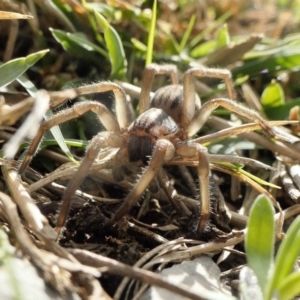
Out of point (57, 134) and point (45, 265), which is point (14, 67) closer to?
point (57, 134)

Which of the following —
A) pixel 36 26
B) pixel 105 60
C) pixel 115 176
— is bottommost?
pixel 115 176

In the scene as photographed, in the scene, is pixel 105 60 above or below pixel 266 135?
above

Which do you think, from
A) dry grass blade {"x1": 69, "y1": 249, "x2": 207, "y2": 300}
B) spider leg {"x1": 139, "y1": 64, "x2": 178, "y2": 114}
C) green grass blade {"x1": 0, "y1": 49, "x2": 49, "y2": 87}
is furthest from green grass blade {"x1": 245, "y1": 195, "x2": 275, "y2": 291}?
spider leg {"x1": 139, "y1": 64, "x2": 178, "y2": 114}

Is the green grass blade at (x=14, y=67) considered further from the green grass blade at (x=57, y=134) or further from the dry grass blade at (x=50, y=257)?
the dry grass blade at (x=50, y=257)

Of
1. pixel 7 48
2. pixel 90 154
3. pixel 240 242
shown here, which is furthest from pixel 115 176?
pixel 7 48

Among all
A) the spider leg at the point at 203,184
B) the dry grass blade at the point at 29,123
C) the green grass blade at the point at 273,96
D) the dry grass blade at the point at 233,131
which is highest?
the dry grass blade at the point at 29,123

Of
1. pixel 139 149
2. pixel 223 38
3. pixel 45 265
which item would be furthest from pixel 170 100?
pixel 45 265

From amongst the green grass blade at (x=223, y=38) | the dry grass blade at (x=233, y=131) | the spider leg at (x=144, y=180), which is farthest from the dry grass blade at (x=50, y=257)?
the green grass blade at (x=223, y=38)

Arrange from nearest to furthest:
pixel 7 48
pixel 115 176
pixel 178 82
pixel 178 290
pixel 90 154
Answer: pixel 178 290 → pixel 90 154 → pixel 115 176 → pixel 7 48 → pixel 178 82

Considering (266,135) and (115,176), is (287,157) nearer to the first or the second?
(266,135)
